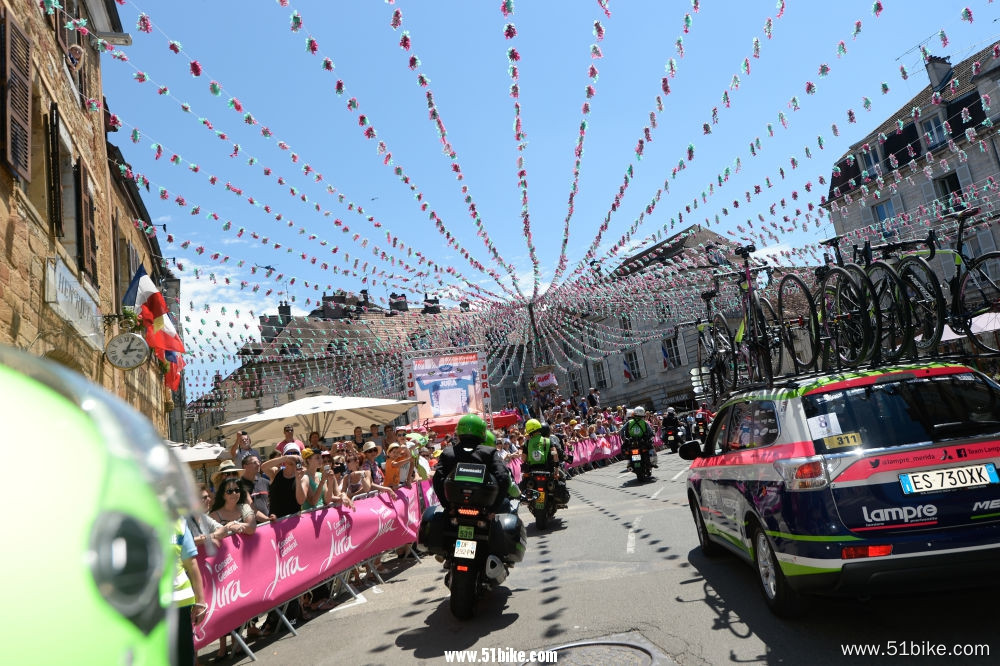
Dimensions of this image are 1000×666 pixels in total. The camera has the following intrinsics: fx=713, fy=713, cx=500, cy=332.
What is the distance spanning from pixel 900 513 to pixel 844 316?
11.4ft

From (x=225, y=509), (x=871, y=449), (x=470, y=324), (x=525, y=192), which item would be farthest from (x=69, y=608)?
(x=470, y=324)

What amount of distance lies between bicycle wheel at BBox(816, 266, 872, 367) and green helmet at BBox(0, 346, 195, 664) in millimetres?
6680

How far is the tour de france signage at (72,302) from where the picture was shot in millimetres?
8219

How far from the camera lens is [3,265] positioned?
6.89m

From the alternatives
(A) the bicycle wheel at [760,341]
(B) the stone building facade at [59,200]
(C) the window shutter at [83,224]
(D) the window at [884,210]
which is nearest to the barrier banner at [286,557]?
(B) the stone building facade at [59,200]

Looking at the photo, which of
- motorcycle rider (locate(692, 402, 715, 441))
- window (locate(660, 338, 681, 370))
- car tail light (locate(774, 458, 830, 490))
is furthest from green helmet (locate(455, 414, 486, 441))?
window (locate(660, 338, 681, 370))

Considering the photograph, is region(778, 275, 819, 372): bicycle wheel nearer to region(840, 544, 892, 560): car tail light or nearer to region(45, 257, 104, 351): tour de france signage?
region(840, 544, 892, 560): car tail light

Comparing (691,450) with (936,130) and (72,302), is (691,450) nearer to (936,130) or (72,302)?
(72,302)

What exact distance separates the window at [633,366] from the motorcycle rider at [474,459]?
44690 millimetres

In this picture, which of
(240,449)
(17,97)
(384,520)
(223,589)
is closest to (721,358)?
(384,520)

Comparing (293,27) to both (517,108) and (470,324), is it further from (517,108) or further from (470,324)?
(470,324)

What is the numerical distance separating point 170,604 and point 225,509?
5765 millimetres

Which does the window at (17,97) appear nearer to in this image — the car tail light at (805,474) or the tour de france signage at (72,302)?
the tour de france signage at (72,302)

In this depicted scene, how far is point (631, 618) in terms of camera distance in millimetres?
5242
